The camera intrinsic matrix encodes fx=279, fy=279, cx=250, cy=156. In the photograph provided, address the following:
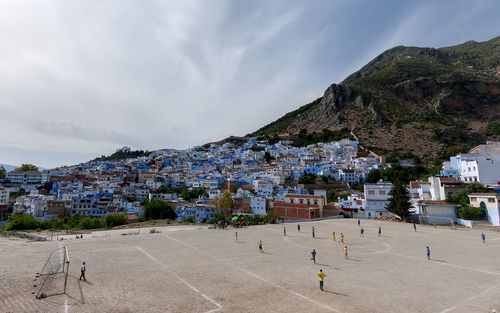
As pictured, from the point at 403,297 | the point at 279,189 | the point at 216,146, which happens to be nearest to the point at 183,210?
the point at 279,189

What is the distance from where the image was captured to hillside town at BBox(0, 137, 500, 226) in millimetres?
36500

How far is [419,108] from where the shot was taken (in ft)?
Answer: 321

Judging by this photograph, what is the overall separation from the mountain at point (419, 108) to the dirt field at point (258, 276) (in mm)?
64813

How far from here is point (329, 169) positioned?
63469mm

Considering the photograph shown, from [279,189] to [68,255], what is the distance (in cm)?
4267

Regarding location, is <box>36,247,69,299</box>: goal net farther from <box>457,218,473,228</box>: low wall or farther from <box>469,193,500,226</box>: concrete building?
<box>469,193,500,226</box>: concrete building

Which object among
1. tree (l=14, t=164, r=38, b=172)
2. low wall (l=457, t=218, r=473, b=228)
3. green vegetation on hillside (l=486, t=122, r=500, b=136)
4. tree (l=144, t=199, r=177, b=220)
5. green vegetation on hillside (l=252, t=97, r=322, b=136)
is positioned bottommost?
low wall (l=457, t=218, r=473, b=228)

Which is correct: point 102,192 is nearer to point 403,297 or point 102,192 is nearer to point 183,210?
point 183,210

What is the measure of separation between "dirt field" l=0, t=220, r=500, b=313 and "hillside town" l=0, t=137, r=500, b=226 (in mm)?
16482

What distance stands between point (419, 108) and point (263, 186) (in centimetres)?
7390

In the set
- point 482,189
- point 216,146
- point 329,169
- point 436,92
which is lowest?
point 482,189

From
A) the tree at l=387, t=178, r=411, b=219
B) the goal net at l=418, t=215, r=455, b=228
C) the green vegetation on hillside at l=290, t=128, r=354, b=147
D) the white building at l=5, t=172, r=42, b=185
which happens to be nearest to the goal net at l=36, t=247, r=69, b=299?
the tree at l=387, t=178, r=411, b=219

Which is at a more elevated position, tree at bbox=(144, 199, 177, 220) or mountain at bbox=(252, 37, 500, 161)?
mountain at bbox=(252, 37, 500, 161)

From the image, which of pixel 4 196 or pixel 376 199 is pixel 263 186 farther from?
pixel 4 196
